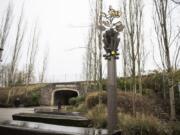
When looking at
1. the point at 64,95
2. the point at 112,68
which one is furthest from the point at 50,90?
the point at 112,68

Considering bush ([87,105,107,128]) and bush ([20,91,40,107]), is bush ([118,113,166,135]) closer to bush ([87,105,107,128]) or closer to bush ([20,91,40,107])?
A: bush ([87,105,107,128])

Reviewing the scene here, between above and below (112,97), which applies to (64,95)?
below

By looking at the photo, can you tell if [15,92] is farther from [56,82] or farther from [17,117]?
[17,117]

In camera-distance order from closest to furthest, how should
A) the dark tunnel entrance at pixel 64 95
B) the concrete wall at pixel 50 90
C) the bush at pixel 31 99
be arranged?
the bush at pixel 31 99
the concrete wall at pixel 50 90
the dark tunnel entrance at pixel 64 95

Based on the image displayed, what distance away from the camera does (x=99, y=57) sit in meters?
9.72

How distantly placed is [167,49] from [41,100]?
22.6 meters

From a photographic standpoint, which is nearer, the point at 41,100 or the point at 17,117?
the point at 17,117

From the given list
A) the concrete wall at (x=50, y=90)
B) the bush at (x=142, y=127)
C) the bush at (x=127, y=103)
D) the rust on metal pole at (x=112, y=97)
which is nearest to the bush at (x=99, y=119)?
the bush at (x=142, y=127)

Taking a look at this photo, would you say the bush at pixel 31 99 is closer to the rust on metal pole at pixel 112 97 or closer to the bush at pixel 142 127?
the bush at pixel 142 127

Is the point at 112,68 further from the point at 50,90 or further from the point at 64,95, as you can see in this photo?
the point at 64,95

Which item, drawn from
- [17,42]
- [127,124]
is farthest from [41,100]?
[127,124]

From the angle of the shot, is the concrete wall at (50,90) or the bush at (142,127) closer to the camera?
the bush at (142,127)

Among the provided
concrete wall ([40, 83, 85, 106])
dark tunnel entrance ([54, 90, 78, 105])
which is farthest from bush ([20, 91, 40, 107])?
dark tunnel entrance ([54, 90, 78, 105])

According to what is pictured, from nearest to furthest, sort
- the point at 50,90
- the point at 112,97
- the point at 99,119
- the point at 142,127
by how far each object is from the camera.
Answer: the point at 112,97, the point at 142,127, the point at 99,119, the point at 50,90
